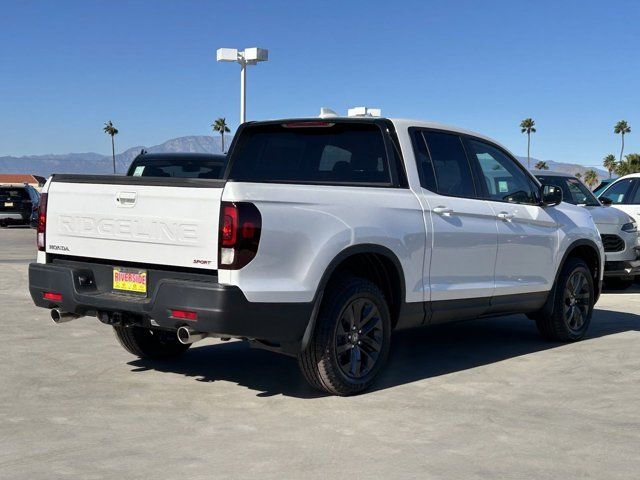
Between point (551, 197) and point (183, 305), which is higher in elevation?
point (551, 197)

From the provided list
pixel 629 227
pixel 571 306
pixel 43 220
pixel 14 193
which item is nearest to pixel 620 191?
pixel 629 227

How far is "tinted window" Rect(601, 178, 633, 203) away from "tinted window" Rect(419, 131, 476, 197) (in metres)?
7.73

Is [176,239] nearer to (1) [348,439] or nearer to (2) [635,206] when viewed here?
(1) [348,439]

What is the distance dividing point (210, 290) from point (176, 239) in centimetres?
43

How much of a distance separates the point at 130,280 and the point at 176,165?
739cm

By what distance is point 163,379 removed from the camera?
679cm

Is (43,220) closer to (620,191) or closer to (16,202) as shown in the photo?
(620,191)

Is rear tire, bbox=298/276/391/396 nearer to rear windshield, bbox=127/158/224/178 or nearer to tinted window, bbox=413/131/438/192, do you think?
tinted window, bbox=413/131/438/192

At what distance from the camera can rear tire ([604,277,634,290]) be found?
562 inches

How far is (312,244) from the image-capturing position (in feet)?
19.3

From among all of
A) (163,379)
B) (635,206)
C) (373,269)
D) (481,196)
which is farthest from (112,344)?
(635,206)

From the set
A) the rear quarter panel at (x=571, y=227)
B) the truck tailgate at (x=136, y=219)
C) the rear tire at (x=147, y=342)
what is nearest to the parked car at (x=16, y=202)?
the rear tire at (x=147, y=342)

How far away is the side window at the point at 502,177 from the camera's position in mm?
7734

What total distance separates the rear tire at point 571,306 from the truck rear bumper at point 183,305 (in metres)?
3.51
